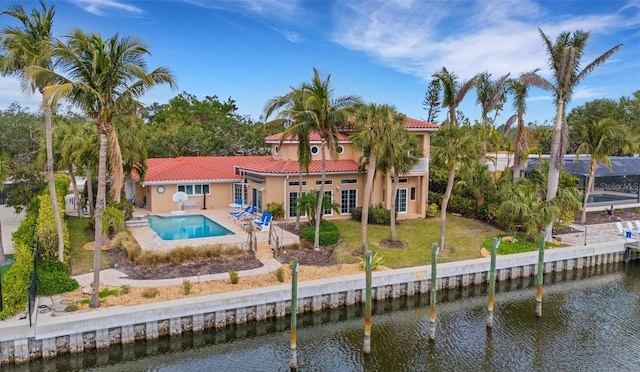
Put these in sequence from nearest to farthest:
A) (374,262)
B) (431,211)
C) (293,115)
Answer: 1. (374,262)
2. (293,115)
3. (431,211)

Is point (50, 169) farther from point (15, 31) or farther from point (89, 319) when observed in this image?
point (89, 319)

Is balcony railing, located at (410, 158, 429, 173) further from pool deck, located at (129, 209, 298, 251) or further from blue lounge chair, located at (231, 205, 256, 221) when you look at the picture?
blue lounge chair, located at (231, 205, 256, 221)

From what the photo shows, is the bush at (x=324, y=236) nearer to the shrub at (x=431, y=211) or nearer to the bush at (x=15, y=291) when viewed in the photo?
the shrub at (x=431, y=211)

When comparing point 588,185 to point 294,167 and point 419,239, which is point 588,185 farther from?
point 294,167

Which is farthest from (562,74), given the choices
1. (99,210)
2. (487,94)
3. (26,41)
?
(26,41)

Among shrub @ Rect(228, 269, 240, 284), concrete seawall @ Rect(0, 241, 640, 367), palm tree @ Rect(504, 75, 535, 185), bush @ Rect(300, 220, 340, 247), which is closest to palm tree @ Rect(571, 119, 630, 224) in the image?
palm tree @ Rect(504, 75, 535, 185)
